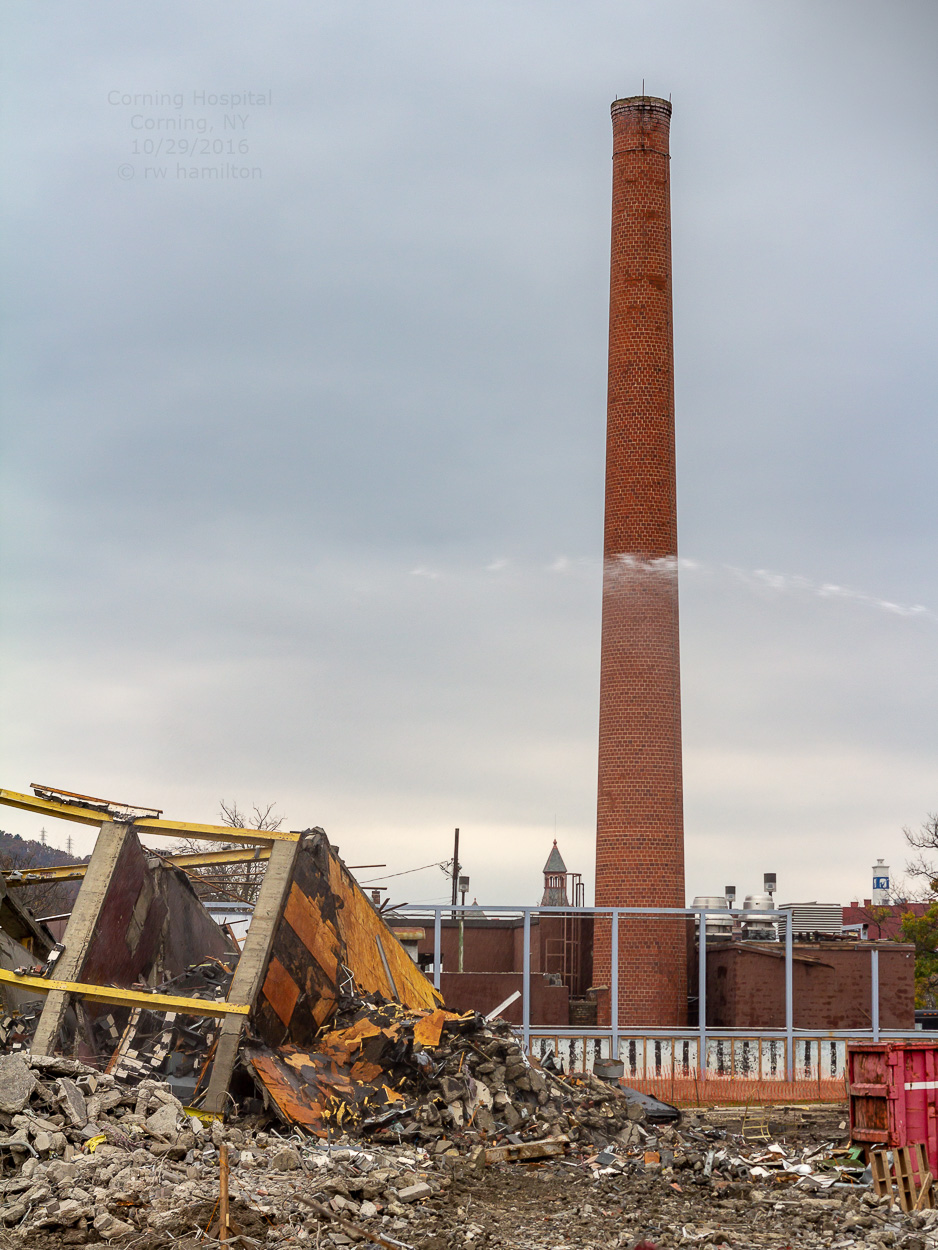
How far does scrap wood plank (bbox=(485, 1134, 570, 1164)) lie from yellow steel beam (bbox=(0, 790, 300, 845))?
10.9 feet

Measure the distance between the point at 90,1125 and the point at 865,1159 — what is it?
666 centimetres

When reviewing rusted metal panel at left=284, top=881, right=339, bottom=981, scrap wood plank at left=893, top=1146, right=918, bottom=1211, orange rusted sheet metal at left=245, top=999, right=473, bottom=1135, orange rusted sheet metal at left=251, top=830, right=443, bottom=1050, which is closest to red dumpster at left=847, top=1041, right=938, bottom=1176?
scrap wood plank at left=893, top=1146, right=918, bottom=1211

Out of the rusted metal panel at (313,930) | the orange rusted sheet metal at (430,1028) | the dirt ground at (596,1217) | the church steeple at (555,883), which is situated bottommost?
the dirt ground at (596,1217)

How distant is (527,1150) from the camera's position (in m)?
11.4

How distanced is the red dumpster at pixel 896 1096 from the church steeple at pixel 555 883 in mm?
17581

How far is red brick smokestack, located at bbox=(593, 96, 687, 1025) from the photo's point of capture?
78.4 ft

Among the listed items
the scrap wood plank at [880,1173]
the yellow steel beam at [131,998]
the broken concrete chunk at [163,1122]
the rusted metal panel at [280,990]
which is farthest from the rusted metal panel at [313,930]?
the scrap wood plank at [880,1173]

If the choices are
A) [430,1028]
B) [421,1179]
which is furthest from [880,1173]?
[430,1028]

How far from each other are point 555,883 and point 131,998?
78.9 ft

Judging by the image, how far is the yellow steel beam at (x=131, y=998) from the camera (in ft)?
36.9

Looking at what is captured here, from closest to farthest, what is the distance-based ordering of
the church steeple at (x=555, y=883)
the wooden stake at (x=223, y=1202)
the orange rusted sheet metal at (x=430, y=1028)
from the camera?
the wooden stake at (x=223, y=1202) → the orange rusted sheet metal at (x=430, y=1028) → the church steeple at (x=555, y=883)

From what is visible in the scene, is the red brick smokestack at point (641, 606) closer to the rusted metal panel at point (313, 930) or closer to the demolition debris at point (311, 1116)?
the demolition debris at point (311, 1116)

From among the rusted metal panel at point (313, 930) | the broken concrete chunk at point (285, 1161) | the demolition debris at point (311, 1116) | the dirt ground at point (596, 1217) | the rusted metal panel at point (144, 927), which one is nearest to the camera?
the dirt ground at point (596, 1217)

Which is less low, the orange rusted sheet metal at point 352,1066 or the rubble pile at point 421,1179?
the orange rusted sheet metal at point 352,1066
